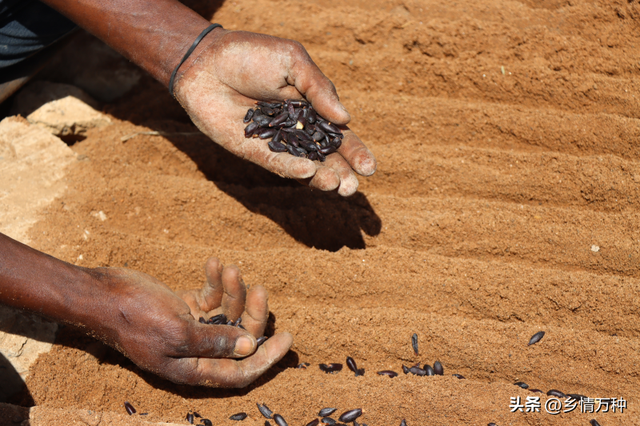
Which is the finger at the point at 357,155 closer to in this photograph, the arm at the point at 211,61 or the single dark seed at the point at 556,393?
the arm at the point at 211,61

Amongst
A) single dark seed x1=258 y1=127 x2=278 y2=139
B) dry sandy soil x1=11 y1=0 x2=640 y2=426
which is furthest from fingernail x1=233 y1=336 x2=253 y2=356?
single dark seed x1=258 y1=127 x2=278 y2=139

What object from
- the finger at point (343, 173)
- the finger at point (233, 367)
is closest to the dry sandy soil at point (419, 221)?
the finger at point (233, 367)

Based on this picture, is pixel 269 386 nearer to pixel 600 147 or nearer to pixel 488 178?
pixel 488 178

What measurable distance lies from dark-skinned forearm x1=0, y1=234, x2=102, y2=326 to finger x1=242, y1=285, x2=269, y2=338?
71 cm

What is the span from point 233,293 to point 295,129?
3.32 feet

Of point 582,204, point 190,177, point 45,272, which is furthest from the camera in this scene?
point 190,177

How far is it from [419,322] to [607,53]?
2.36m

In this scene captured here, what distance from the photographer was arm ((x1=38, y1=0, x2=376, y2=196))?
9.85 ft

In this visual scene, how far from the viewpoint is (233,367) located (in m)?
2.55

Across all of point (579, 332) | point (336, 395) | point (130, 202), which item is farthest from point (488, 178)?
point (130, 202)

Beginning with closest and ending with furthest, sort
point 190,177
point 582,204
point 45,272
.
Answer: point 45,272 → point 582,204 → point 190,177

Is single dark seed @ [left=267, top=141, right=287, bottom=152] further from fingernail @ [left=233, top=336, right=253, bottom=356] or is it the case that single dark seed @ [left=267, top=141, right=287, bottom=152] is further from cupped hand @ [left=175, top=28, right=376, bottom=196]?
fingernail @ [left=233, top=336, right=253, bottom=356]

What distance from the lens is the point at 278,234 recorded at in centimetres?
323

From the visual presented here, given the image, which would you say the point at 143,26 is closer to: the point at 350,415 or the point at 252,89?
the point at 252,89
